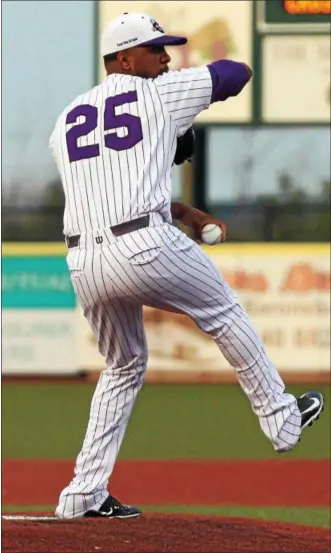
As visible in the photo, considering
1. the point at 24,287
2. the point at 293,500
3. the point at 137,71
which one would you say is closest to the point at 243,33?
the point at 24,287

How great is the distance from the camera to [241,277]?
39.7 ft

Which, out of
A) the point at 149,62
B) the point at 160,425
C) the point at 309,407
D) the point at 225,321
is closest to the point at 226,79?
the point at 149,62

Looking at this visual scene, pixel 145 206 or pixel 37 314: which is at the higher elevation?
pixel 145 206

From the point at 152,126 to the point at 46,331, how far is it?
8.04m

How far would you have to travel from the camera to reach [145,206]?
4203 mm

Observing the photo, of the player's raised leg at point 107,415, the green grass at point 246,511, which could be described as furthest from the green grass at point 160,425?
the player's raised leg at point 107,415

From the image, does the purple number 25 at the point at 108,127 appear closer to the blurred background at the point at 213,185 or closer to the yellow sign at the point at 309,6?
the blurred background at the point at 213,185

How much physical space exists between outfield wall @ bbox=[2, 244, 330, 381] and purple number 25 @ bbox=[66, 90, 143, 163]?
765 centimetres

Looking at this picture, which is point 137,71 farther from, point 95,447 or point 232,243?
point 232,243

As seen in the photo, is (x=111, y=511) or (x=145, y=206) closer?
(x=145, y=206)

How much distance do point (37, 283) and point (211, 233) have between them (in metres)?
7.92

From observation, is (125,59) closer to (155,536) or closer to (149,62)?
(149,62)

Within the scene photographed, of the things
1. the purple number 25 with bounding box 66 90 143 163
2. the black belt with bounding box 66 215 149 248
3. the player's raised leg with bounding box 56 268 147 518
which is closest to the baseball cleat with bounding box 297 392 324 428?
the player's raised leg with bounding box 56 268 147 518

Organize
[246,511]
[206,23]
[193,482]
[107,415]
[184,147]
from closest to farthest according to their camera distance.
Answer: [184,147], [107,415], [246,511], [193,482], [206,23]
